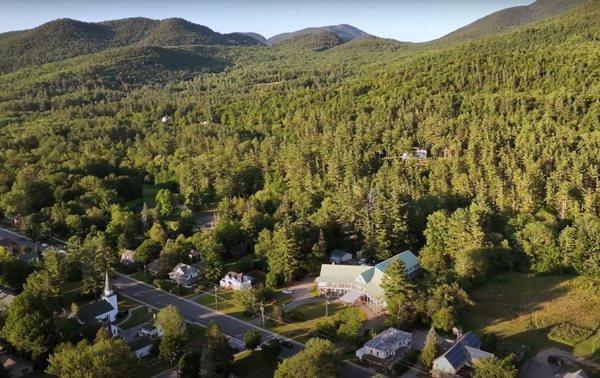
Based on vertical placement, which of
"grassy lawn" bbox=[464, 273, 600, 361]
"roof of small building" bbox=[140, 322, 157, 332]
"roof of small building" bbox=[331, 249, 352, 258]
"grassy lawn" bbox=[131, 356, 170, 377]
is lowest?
"grassy lawn" bbox=[464, 273, 600, 361]

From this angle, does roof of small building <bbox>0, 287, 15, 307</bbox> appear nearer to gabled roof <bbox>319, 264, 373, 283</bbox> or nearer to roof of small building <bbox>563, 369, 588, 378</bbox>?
gabled roof <bbox>319, 264, 373, 283</bbox>

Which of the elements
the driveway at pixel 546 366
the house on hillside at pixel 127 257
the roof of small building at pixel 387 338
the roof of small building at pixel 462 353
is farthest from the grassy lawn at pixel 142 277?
the driveway at pixel 546 366

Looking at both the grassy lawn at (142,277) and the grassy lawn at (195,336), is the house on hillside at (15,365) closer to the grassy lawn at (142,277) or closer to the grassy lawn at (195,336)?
the grassy lawn at (195,336)

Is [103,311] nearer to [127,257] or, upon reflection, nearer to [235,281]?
[235,281]

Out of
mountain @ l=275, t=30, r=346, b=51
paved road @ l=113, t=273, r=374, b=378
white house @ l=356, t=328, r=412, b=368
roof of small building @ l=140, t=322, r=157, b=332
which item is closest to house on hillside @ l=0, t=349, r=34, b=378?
roof of small building @ l=140, t=322, r=157, b=332

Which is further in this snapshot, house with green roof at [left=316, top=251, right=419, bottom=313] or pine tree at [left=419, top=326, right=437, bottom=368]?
house with green roof at [left=316, top=251, right=419, bottom=313]

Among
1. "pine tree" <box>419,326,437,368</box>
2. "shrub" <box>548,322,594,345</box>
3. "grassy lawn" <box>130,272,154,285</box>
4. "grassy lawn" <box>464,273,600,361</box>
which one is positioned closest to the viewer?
"pine tree" <box>419,326,437,368</box>
